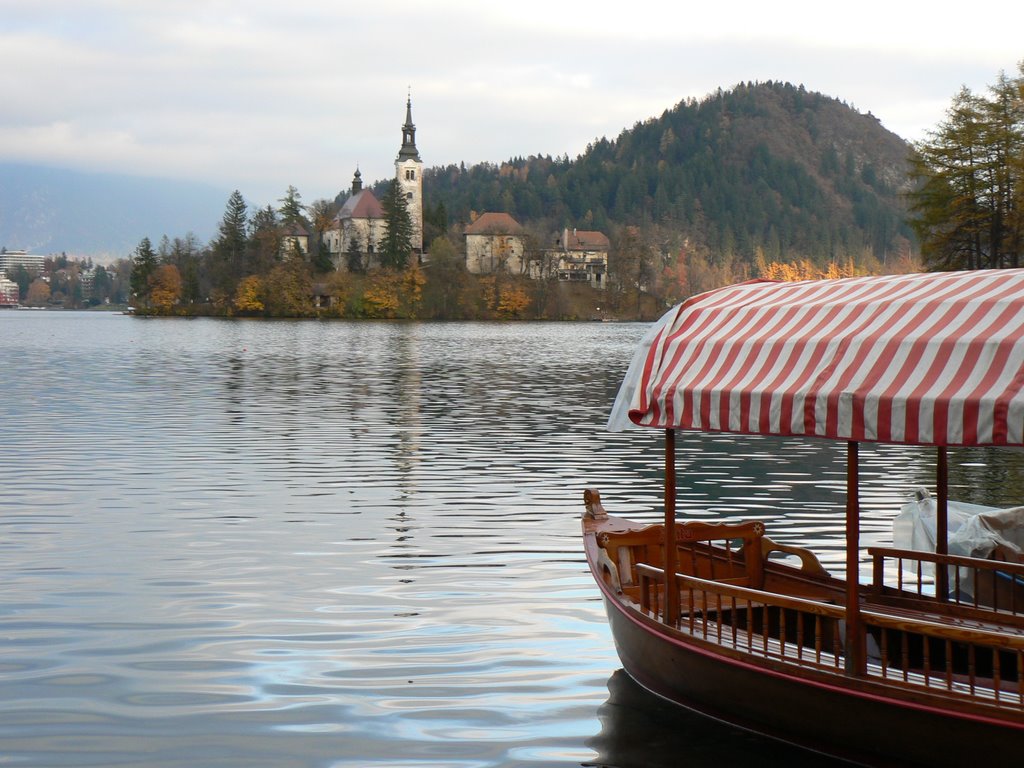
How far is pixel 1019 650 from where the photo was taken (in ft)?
28.7

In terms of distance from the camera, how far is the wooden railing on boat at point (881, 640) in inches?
355

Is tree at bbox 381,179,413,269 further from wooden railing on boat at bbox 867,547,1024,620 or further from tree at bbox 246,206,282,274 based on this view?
wooden railing on boat at bbox 867,547,1024,620

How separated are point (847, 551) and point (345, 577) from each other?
843 cm

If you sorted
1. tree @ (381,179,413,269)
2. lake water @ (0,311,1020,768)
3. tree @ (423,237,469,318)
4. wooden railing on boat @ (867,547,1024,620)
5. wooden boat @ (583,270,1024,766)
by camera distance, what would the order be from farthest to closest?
1. tree @ (381,179,413,269)
2. tree @ (423,237,469,318)
3. wooden railing on boat @ (867,547,1024,620)
4. lake water @ (0,311,1020,768)
5. wooden boat @ (583,270,1024,766)

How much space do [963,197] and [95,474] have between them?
188 ft

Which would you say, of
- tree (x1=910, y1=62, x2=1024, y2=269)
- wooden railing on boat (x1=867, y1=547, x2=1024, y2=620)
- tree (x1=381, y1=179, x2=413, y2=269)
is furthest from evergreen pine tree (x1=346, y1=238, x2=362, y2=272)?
wooden railing on boat (x1=867, y1=547, x2=1024, y2=620)

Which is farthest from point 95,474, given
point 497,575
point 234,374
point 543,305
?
point 543,305

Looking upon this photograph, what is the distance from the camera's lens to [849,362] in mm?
9570

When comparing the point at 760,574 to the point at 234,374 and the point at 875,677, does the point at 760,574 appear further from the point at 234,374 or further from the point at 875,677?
the point at 234,374

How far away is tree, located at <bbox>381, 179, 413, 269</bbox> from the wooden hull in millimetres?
174899

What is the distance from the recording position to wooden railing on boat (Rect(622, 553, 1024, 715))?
9.02 m

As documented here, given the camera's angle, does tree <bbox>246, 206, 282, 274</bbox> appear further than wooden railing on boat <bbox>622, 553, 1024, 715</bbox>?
Yes

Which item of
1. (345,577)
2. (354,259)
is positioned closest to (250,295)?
(354,259)

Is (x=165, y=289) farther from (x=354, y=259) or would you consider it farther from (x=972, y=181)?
(x=972, y=181)
